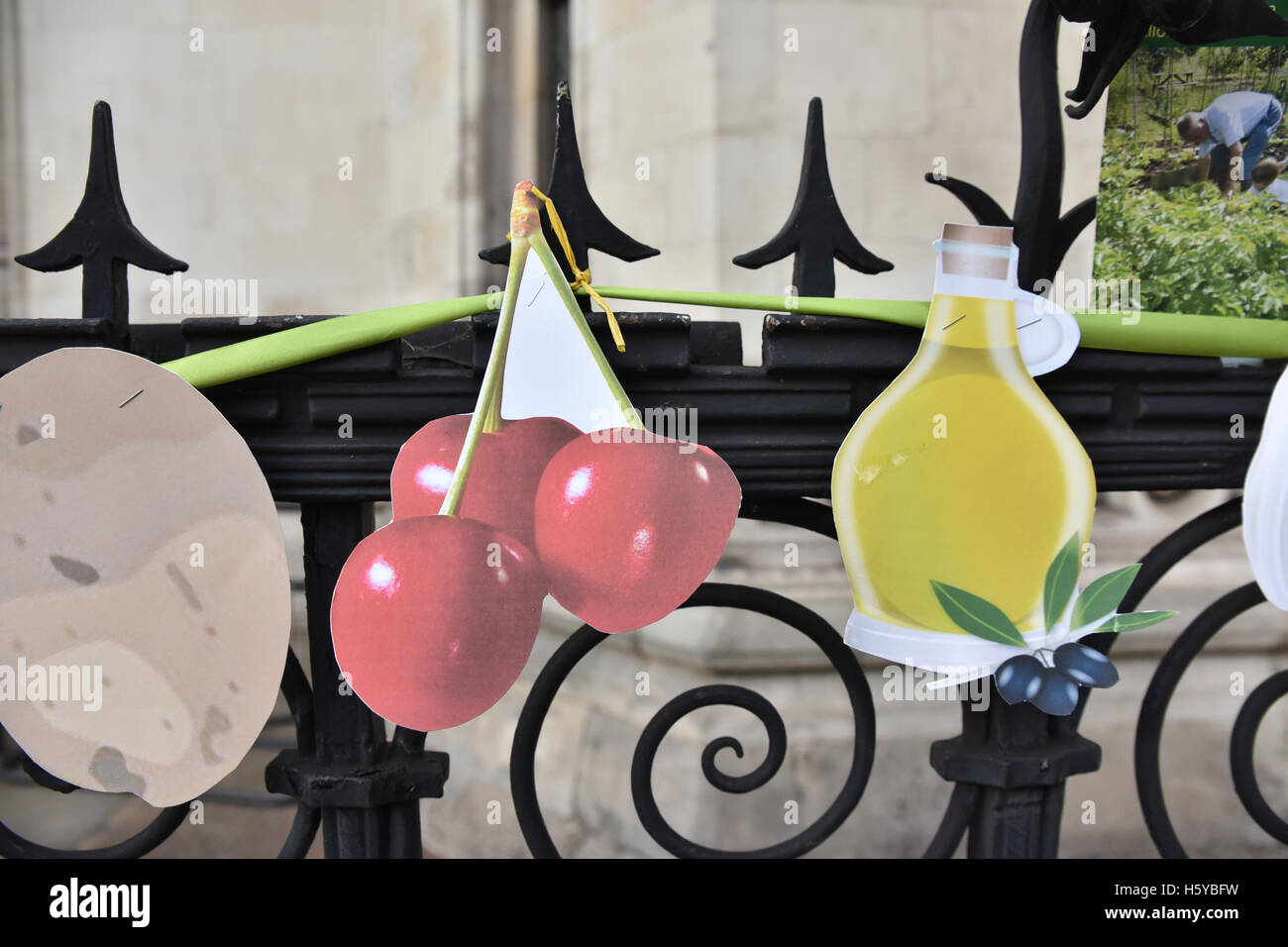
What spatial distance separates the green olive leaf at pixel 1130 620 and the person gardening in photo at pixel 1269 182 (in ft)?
0.77

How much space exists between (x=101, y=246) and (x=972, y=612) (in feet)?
1.62

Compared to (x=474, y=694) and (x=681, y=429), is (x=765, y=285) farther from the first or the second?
(x=474, y=694)

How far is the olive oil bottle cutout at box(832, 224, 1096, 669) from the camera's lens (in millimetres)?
487

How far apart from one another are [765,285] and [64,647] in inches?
35.4

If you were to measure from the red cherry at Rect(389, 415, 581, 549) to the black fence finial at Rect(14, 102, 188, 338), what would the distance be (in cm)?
16

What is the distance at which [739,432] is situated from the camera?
0.50 m

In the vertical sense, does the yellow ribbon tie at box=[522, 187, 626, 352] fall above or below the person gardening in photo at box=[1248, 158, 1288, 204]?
below

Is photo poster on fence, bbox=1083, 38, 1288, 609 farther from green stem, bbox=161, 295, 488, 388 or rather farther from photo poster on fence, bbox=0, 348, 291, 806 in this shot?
photo poster on fence, bbox=0, 348, 291, 806

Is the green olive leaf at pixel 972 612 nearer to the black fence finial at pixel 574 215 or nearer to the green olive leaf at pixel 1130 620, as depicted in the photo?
the green olive leaf at pixel 1130 620

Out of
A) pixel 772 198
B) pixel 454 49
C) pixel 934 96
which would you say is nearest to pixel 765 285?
pixel 772 198
